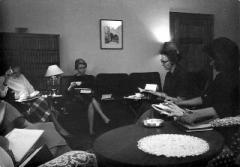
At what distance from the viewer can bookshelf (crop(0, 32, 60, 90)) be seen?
1480mm

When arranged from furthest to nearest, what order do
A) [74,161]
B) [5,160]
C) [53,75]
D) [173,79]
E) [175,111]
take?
[173,79]
[53,75]
[175,111]
[5,160]
[74,161]

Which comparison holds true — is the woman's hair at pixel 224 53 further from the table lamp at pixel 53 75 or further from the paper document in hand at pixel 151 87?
the table lamp at pixel 53 75

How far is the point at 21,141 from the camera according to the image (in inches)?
47.9

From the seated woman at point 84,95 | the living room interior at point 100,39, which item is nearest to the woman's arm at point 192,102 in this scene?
the living room interior at point 100,39

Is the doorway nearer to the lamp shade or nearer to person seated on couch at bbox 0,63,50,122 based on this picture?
the lamp shade

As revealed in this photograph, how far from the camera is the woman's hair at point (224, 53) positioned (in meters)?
1.55

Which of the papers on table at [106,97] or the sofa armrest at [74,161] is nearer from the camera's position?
the sofa armrest at [74,161]

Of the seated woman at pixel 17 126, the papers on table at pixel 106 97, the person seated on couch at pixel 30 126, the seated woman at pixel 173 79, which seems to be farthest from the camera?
the seated woman at pixel 173 79

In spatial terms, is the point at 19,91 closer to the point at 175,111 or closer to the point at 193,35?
the point at 175,111

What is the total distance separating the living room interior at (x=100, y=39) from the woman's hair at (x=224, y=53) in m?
0.05

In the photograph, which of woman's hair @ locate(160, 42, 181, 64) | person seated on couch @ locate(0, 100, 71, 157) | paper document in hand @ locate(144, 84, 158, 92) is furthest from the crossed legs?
woman's hair @ locate(160, 42, 181, 64)

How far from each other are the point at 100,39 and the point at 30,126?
0.67m

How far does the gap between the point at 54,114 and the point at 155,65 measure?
731mm

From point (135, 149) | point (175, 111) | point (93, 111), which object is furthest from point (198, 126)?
point (93, 111)
